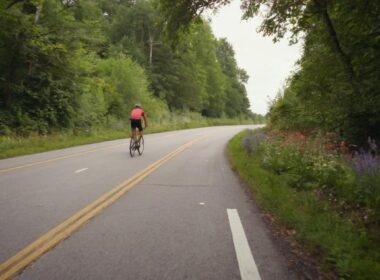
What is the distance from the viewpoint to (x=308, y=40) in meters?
11.6

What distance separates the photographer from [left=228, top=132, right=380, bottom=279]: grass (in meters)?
4.18

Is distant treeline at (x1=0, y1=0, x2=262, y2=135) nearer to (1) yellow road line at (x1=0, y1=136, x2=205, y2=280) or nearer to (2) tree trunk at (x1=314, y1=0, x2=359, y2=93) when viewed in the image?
(2) tree trunk at (x1=314, y1=0, x2=359, y2=93)

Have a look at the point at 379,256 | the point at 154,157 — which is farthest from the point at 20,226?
the point at 154,157

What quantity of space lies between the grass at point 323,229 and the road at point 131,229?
0.44m

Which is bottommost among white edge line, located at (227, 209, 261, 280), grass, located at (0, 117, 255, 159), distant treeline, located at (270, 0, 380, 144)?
white edge line, located at (227, 209, 261, 280)

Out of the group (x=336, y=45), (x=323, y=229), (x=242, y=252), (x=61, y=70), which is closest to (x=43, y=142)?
(x=61, y=70)

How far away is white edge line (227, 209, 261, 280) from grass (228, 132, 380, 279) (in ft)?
2.49

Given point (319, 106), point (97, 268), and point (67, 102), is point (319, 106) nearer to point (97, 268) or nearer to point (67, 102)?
point (97, 268)

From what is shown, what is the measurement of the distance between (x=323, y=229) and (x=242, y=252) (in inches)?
55.5

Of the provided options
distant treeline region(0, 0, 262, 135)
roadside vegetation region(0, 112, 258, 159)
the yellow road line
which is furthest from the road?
roadside vegetation region(0, 112, 258, 159)

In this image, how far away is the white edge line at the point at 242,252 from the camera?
13.2 feet

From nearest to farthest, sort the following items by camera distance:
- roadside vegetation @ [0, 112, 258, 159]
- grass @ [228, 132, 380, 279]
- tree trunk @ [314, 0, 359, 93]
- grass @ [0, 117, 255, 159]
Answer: grass @ [228, 132, 380, 279] < tree trunk @ [314, 0, 359, 93] < grass @ [0, 117, 255, 159] < roadside vegetation @ [0, 112, 258, 159]

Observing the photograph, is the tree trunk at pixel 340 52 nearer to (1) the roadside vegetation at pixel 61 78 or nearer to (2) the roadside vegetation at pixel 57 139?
(1) the roadside vegetation at pixel 61 78

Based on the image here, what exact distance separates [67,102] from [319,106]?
16.2 metres
